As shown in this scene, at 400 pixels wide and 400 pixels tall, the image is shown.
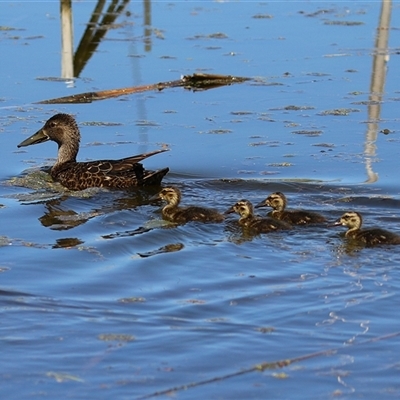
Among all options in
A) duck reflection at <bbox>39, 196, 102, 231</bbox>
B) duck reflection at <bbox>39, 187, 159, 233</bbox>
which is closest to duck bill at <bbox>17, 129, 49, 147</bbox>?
duck reflection at <bbox>39, 187, 159, 233</bbox>

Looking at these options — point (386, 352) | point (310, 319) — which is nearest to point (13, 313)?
point (310, 319)

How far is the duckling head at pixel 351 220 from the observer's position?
816 cm

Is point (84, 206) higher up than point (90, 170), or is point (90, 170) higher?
point (90, 170)

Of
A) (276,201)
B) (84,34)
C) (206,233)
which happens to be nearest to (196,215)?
(206,233)

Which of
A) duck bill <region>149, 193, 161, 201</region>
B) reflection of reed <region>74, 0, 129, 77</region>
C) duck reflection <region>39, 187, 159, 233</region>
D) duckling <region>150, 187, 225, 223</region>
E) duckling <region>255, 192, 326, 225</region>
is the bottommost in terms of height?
duck reflection <region>39, 187, 159, 233</region>

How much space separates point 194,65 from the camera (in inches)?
571

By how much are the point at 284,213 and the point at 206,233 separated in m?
0.70

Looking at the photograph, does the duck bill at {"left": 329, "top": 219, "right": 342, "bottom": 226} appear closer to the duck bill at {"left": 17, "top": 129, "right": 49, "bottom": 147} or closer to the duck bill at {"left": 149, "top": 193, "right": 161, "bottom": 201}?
the duck bill at {"left": 149, "top": 193, "right": 161, "bottom": 201}

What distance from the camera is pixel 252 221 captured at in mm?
8430

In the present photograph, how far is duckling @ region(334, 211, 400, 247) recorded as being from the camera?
7844 mm

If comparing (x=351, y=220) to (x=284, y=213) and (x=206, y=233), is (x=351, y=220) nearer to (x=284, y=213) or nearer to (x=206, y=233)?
(x=284, y=213)

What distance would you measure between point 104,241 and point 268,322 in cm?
227

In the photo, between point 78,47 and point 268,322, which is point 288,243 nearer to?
point 268,322

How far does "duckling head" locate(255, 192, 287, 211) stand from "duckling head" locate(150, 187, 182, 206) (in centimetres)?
69
